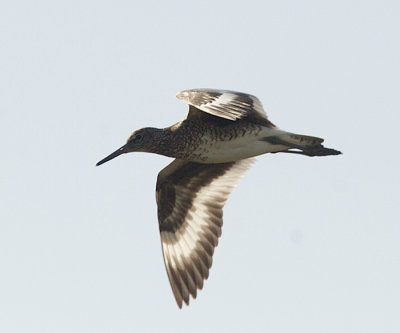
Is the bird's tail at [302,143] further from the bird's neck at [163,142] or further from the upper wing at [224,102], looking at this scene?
the bird's neck at [163,142]

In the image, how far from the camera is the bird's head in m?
11.4

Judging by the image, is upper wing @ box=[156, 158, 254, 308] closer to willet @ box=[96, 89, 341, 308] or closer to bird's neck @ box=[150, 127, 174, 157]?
willet @ box=[96, 89, 341, 308]

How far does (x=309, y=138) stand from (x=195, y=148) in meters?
1.52

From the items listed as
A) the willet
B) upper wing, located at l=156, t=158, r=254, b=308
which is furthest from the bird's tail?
upper wing, located at l=156, t=158, r=254, b=308

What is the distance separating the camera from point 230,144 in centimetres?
1112

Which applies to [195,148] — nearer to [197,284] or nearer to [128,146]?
[128,146]

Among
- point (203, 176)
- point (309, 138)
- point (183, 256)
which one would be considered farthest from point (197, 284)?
point (309, 138)

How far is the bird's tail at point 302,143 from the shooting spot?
11.3 meters

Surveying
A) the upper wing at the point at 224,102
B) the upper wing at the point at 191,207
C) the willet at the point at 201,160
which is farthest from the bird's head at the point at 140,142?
the upper wing at the point at 224,102

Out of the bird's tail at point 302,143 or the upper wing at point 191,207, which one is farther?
the upper wing at point 191,207

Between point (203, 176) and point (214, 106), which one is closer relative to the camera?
point (214, 106)

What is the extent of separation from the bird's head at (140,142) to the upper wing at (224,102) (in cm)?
91

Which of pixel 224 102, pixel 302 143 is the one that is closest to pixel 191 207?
pixel 302 143

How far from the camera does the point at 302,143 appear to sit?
11.5 m
